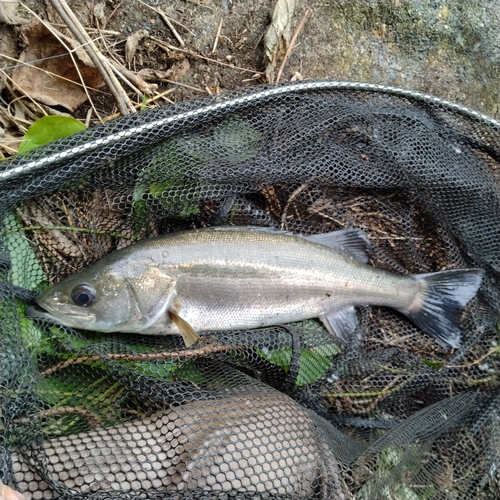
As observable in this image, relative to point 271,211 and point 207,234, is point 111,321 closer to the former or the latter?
point 207,234

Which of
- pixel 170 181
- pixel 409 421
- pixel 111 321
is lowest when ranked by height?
pixel 409 421

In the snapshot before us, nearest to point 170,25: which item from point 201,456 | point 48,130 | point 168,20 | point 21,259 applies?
point 168,20

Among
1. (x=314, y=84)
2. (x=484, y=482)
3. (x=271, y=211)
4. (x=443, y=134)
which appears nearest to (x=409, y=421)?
(x=484, y=482)

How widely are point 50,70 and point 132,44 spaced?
55cm

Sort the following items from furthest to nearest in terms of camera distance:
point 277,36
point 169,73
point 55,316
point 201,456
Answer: point 277,36
point 169,73
point 55,316
point 201,456

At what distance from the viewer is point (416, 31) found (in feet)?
12.8

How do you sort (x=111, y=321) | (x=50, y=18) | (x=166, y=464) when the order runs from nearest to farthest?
(x=166, y=464) < (x=111, y=321) < (x=50, y=18)

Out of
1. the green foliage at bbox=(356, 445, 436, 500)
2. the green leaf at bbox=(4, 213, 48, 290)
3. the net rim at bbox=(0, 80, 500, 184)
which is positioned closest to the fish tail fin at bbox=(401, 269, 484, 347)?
the green foliage at bbox=(356, 445, 436, 500)

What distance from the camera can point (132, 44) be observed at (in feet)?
10.7

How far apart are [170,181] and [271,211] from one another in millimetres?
726

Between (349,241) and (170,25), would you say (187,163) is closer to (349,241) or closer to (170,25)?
(349,241)

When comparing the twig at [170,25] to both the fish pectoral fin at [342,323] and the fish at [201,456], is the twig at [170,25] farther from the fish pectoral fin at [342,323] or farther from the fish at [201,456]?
the fish at [201,456]

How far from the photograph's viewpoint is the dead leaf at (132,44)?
328 cm

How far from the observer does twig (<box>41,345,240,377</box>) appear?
8.03 feet
